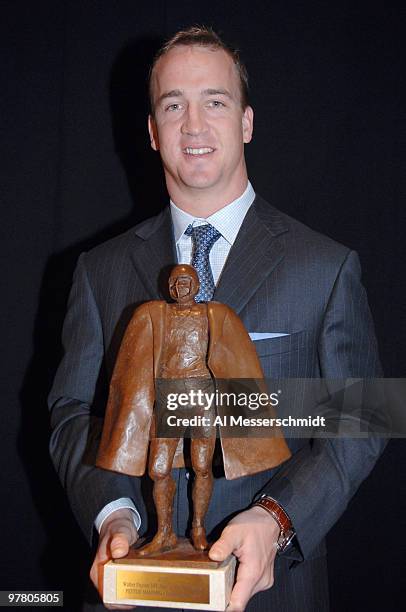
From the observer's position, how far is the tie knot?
1.50 m

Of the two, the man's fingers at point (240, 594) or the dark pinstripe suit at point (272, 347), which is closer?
the man's fingers at point (240, 594)

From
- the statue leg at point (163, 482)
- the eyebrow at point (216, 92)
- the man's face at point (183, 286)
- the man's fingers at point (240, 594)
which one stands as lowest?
the man's fingers at point (240, 594)

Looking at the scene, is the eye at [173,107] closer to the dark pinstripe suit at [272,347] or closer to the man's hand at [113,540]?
the dark pinstripe suit at [272,347]

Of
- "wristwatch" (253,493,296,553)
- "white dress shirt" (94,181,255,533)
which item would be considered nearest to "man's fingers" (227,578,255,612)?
"wristwatch" (253,493,296,553)

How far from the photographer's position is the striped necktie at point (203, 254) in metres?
1.45

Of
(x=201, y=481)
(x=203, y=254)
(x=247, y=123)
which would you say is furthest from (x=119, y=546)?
(x=247, y=123)

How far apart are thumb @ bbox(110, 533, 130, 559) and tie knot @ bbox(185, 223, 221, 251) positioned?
0.61 meters

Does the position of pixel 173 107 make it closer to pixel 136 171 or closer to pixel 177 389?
pixel 177 389

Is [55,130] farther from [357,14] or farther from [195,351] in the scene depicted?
[195,351]

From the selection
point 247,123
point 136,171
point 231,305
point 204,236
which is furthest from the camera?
point 136,171

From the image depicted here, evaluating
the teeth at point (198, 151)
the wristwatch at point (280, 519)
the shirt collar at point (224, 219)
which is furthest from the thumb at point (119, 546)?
the teeth at point (198, 151)

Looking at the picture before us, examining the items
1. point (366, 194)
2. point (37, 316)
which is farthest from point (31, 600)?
point (366, 194)

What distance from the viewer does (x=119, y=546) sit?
114 centimetres

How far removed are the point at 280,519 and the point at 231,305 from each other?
41cm
